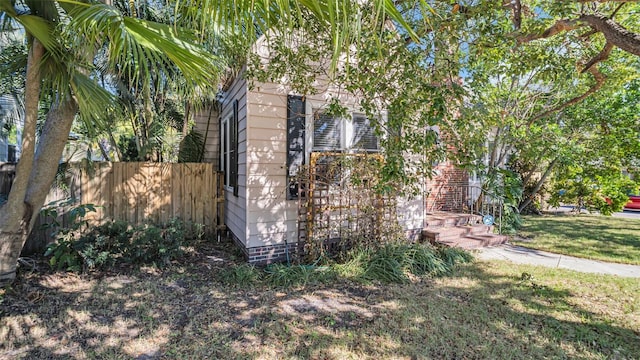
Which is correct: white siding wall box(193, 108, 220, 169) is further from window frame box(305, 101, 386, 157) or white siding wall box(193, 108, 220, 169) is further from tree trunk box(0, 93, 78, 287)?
tree trunk box(0, 93, 78, 287)

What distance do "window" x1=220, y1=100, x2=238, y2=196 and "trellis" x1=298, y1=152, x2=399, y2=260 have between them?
141 centimetres

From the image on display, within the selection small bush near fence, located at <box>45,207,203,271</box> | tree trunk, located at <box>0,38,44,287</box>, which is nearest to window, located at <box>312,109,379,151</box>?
small bush near fence, located at <box>45,207,203,271</box>

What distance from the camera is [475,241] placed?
6281 mm

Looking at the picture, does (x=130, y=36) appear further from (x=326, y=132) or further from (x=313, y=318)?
(x=326, y=132)

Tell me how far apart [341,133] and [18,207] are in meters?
4.40

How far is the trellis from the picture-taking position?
4777 millimetres

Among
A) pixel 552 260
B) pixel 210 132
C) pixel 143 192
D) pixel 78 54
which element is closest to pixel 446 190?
pixel 552 260

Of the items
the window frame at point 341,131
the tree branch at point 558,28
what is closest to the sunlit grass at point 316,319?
the window frame at point 341,131

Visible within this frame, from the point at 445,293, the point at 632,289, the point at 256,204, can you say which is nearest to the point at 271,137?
the point at 256,204

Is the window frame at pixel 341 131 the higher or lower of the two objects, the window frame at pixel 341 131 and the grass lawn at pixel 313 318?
the higher

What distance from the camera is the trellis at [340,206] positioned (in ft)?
15.7

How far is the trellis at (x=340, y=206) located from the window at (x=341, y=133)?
0.36 metres

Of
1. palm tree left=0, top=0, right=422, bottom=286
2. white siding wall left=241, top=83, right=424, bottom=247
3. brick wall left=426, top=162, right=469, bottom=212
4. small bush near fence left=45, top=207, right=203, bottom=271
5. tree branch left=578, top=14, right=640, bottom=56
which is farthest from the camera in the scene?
brick wall left=426, top=162, right=469, bottom=212

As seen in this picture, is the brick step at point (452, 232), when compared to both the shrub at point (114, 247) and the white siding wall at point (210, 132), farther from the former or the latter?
the white siding wall at point (210, 132)
